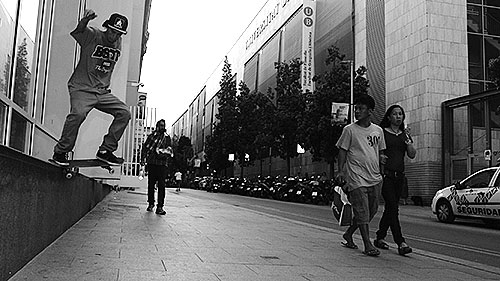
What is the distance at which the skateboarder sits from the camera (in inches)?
237

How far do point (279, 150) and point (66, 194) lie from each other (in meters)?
29.6

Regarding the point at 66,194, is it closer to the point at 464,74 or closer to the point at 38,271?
the point at 38,271

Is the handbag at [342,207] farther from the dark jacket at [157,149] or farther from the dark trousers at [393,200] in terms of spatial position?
the dark jacket at [157,149]

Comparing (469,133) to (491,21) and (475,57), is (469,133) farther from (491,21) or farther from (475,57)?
(491,21)

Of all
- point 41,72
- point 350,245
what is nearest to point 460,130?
point 350,245

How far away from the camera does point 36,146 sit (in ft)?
19.0

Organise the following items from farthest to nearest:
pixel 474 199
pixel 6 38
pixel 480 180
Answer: pixel 480 180 < pixel 474 199 < pixel 6 38

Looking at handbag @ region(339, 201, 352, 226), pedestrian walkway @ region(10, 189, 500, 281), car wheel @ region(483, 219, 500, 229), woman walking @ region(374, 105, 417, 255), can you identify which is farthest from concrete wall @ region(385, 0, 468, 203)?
handbag @ region(339, 201, 352, 226)

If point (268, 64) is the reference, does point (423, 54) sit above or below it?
below

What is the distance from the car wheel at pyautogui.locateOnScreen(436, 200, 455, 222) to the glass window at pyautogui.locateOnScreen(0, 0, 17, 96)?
43.0ft

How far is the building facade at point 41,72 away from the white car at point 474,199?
8.92 meters

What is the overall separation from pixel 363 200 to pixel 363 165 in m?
0.40

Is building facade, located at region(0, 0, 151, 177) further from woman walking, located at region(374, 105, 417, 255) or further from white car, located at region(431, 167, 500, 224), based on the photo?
white car, located at region(431, 167, 500, 224)

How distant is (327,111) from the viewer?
2688 centimetres
